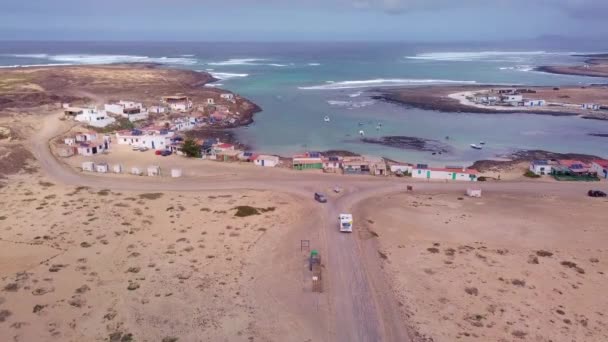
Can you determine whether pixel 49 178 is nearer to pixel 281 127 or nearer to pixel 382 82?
pixel 281 127

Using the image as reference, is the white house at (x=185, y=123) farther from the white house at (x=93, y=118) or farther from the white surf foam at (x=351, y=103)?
the white surf foam at (x=351, y=103)

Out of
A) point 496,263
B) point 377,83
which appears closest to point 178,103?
point 496,263

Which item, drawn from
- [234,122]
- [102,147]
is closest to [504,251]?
[102,147]

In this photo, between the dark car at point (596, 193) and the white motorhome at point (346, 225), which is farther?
the dark car at point (596, 193)

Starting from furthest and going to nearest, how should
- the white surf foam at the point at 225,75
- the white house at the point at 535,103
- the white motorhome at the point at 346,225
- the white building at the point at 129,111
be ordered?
the white surf foam at the point at 225,75 → the white house at the point at 535,103 → the white building at the point at 129,111 → the white motorhome at the point at 346,225

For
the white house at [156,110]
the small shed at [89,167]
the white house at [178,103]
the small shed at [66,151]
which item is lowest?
the small shed at [89,167]

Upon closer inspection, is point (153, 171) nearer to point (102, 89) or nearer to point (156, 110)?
point (156, 110)

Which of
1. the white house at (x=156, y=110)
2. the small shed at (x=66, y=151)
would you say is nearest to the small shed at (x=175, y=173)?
the small shed at (x=66, y=151)
